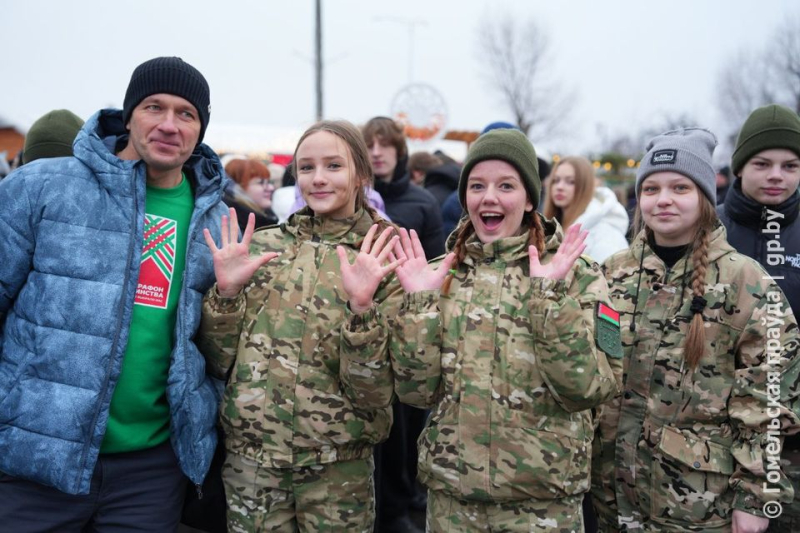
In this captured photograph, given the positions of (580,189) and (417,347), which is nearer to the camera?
(417,347)

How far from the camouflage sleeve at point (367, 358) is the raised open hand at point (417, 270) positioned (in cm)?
16

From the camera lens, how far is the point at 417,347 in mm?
2316

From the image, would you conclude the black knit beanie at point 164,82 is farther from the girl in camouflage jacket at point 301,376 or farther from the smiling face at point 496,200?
the smiling face at point 496,200

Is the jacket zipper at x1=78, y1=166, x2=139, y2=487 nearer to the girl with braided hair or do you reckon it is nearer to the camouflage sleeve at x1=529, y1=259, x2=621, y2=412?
the camouflage sleeve at x1=529, y1=259, x2=621, y2=412

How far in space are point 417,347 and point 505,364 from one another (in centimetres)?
33

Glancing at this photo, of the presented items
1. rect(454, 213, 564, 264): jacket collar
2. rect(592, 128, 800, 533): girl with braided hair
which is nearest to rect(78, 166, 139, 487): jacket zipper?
rect(454, 213, 564, 264): jacket collar

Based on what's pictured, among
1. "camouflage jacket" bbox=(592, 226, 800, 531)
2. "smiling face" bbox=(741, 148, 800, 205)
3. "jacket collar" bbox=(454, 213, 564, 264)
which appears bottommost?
"camouflage jacket" bbox=(592, 226, 800, 531)

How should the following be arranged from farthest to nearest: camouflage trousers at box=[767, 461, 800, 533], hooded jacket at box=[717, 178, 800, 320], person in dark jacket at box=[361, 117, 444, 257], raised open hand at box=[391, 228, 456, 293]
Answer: person in dark jacket at box=[361, 117, 444, 257], hooded jacket at box=[717, 178, 800, 320], camouflage trousers at box=[767, 461, 800, 533], raised open hand at box=[391, 228, 456, 293]

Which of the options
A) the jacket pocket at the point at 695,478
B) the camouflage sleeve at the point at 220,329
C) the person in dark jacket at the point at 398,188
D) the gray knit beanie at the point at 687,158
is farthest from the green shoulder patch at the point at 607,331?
the person in dark jacket at the point at 398,188

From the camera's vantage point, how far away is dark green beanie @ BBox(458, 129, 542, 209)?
2.49m

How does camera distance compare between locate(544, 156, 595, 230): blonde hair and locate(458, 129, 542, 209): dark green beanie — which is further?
locate(544, 156, 595, 230): blonde hair

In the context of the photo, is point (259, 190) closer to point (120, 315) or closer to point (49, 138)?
point (49, 138)

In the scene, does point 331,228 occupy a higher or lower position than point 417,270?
higher

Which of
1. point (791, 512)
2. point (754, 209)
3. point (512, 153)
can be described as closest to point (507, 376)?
point (512, 153)
